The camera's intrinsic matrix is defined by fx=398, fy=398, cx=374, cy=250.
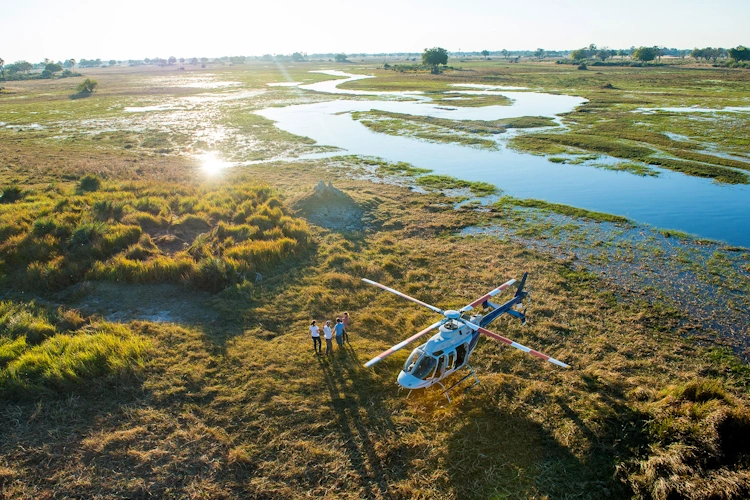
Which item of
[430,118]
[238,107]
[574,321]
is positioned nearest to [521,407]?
[574,321]

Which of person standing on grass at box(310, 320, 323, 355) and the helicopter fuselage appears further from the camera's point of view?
person standing on grass at box(310, 320, 323, 355)

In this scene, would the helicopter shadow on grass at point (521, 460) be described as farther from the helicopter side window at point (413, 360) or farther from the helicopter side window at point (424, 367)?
the helicopter side window at point (413, 360)

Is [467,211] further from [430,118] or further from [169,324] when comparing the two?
[430,118]

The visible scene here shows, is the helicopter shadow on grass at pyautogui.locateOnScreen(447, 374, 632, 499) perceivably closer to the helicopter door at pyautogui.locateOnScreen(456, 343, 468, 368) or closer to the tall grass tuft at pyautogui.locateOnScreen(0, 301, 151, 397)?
the helicopter door at pyautogui.locateOnScreen(456, 343, 468, 368)

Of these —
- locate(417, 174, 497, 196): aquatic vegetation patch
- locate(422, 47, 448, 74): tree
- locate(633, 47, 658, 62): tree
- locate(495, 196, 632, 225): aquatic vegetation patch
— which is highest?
locate(633, 47, 658, 62): tree

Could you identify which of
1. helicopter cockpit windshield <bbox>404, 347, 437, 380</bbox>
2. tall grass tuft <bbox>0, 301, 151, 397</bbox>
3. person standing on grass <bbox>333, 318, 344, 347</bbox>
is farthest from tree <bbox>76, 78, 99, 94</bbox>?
helicopter cockpit windshield <bbox>404, 347, 437, 380</bbox>

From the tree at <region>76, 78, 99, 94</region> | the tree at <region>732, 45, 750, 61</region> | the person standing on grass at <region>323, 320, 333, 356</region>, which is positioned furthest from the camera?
the tree at <region>732, 45, 750, 61</region>

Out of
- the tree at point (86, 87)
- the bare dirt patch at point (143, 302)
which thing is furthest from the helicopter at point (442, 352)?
the tree at point (86, 87)

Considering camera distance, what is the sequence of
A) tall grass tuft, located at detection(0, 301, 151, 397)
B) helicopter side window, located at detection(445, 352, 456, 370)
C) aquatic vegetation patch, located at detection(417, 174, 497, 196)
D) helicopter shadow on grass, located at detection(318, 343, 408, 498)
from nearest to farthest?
helicopter shadow on grass, located at detection(318, 343, 408, 498) → helicopter side window, located at detection(445, 352, 456, 370) → tall grass tuft, located at detection(0, 301, 151, 397) → aquatic vegetation patch, located at detection(417, 174, 497, 196)
